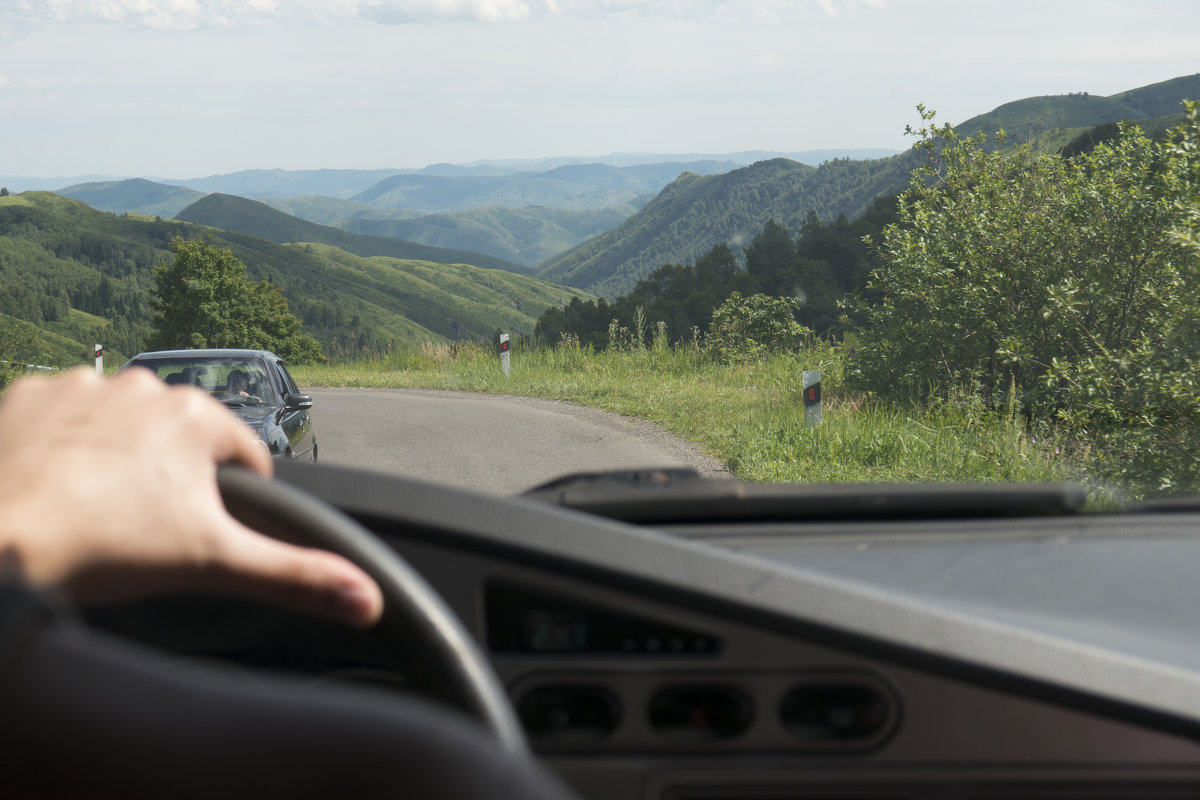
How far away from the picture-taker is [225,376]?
26.0 ft

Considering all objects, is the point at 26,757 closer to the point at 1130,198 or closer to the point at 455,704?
the point at 455,704

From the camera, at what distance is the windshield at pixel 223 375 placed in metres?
7.48

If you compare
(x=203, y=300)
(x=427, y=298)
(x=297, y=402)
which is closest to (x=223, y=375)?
(x=297, y=402)

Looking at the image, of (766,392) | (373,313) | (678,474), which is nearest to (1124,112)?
(373,313)

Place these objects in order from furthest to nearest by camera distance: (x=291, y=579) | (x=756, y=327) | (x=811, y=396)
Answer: (x=756, y=327) < (x=811, y=396) < (x=291, y=579)

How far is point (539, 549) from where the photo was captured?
1.42 m

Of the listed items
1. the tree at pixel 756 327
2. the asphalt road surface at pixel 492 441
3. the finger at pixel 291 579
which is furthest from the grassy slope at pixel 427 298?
the finger at pixel 291 579

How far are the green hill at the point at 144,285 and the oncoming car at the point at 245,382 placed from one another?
8272 centimetres

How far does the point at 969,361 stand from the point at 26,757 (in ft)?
37.2

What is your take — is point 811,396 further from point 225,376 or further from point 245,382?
point 225,376

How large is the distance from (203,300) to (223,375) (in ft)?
122

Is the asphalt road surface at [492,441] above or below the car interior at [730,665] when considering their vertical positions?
below

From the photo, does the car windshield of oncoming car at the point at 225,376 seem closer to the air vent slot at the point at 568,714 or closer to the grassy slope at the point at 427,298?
the air vent slot at the point at 568,714

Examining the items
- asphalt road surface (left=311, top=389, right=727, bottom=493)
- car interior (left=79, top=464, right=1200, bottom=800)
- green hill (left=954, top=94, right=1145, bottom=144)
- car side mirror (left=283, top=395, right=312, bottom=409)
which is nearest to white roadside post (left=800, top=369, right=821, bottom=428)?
asphalt road surface (left=311, top=389, right=727, bottom=493)
